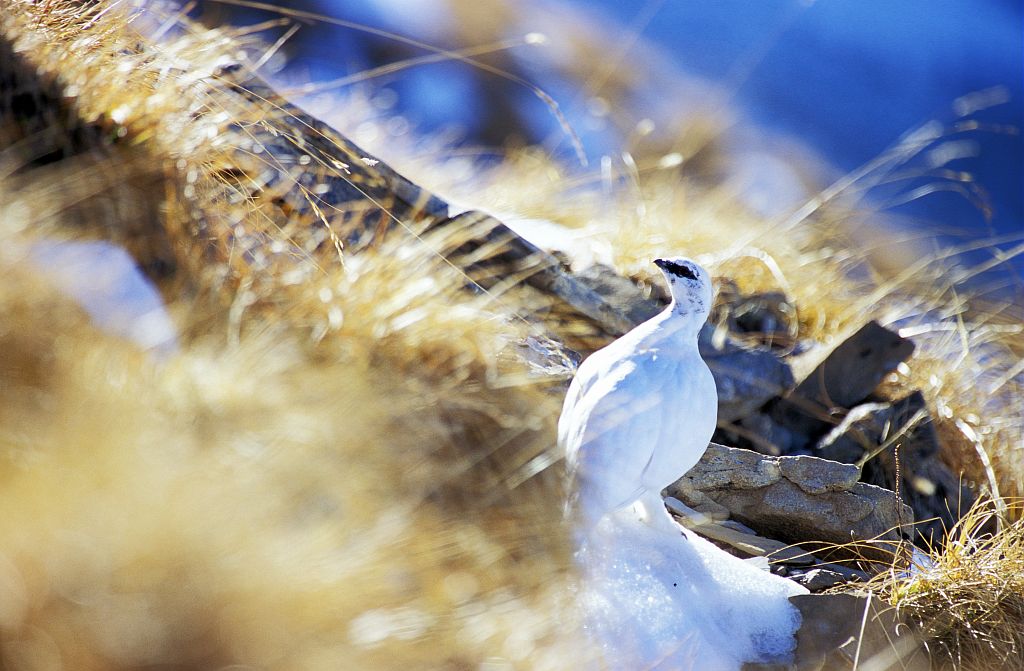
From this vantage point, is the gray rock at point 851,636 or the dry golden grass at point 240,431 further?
the gray rock at point 851,636

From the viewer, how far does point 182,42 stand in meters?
1.25

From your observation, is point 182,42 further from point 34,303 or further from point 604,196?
point 604,196

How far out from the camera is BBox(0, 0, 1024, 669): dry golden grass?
64cm

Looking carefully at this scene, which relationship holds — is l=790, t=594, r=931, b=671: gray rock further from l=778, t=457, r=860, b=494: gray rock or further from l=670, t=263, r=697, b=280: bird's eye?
l=670, t=263, r=697, b=280: bird's eye

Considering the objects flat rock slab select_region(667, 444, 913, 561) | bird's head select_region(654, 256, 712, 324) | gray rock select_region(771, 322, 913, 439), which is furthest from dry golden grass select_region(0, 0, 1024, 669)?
gray rock select_region(771, 322, 913, 439)

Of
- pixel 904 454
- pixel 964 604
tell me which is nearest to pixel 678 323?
pixel 964 604

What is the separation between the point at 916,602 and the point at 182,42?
130 centimetres

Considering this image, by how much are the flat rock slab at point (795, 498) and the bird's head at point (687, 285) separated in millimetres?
368

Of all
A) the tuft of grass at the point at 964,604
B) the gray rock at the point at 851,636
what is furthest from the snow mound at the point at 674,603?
the tuft of grass at the point at 964,604

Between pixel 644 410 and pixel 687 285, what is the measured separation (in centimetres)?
16

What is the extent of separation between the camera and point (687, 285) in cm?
97

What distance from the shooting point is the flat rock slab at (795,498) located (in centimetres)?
122

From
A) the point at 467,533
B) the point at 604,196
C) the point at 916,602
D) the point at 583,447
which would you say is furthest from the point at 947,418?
the point at 467,533

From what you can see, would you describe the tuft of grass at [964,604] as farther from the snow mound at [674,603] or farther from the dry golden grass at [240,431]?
the snow mound at [674,603]
